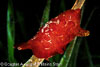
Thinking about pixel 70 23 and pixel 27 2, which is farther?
pixel 27 2

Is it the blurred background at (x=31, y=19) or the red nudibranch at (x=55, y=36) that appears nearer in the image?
the red nudibranch at (x=55, y=36)

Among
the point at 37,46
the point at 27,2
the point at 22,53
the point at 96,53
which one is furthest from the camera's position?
the point at 96,53

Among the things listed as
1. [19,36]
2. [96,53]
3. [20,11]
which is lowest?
[96,53]

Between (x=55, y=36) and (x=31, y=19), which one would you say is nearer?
(x=55, y=36)

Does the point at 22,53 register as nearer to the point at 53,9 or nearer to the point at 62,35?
the point at 53,9

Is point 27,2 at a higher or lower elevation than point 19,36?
higher

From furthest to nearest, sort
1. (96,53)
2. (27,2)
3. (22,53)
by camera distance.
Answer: (96,53) < (27,2) < (22,53)

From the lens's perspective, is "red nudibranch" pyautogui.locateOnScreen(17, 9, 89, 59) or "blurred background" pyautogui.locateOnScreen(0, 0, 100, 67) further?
"blurred background" pyautogui.locateOnScreen(0, 0, 100, 67)

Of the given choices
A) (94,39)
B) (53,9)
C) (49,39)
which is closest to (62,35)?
(49,39)
